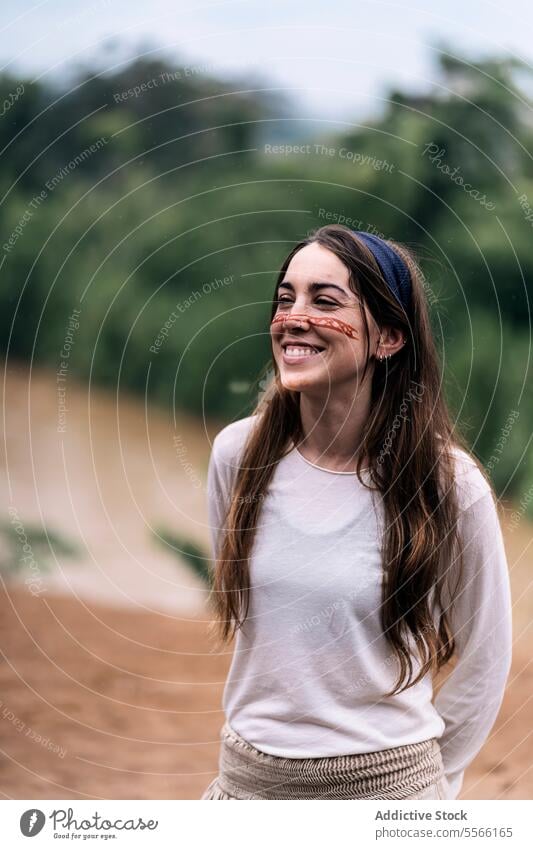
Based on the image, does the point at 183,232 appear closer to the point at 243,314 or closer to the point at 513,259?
the point at 243,314

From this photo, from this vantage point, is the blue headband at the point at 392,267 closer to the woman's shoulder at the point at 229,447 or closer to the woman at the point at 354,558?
the woman at the point at 354,558

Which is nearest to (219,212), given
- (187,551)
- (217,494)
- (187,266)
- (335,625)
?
(187,266)

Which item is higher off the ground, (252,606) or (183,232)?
(183,232)

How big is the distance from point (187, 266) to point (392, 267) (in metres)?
2.35

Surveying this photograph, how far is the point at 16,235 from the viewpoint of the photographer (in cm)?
432

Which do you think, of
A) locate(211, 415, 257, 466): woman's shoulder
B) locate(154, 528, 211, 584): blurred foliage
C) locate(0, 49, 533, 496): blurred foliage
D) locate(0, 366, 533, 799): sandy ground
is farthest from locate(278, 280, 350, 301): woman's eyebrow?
locate(154, 528, 211, 584): blurred foliage

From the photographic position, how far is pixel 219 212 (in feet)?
14.0

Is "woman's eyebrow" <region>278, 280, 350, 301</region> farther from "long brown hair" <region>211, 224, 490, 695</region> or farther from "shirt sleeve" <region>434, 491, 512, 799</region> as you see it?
"shirt sleeve" <region>434, 491, 512, 799</region>

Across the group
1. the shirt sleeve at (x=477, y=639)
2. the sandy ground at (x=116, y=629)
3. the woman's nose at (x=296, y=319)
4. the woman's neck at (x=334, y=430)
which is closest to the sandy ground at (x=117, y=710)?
the sandy ground at (x=116, y=629)

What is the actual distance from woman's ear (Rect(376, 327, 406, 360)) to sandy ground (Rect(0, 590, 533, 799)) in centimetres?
229

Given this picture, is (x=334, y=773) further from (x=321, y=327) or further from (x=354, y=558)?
(x=321, y=327)

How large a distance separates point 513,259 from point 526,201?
15.9 inches

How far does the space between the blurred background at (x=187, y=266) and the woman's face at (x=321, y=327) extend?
4.47 feet

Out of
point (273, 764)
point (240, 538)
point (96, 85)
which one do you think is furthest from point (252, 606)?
point (96, 85)
